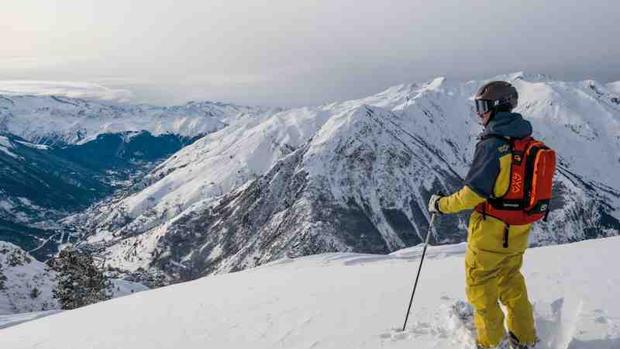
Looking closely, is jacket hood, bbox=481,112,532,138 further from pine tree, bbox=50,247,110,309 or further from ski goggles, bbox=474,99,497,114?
pine tree, bbox=50,247,110,309

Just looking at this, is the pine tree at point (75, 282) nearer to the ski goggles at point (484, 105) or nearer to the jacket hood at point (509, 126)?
the ski goggles at point (484, 105)

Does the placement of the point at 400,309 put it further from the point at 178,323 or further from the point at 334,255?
the point at 334,255

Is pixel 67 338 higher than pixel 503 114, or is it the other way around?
pixel 503 114

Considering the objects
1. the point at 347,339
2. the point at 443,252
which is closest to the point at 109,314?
the point at 347,339

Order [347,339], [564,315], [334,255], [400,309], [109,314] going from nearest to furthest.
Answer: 1. [564,315]
2. [347,339]
3. [400,309]
4. [109,314]
5. [334,255]

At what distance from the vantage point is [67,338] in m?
11.7

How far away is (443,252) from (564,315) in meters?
24.7

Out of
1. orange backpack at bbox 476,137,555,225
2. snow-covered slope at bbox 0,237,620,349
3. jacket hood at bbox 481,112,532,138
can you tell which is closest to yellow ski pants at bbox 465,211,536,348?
orange backpack at bbox 476,137,555,225

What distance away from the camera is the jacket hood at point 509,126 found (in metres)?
6.77

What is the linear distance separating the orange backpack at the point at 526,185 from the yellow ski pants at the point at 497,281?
172 mm

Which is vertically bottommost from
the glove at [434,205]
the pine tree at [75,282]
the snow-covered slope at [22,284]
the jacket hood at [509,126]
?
the snow-covered slope at [22,284]

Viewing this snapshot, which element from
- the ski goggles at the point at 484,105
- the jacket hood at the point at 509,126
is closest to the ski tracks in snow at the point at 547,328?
the jacket hood at the point at 509,126

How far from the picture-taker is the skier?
22.1 ft

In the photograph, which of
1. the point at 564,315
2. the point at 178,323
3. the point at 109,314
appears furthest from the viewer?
the point at 109,314
